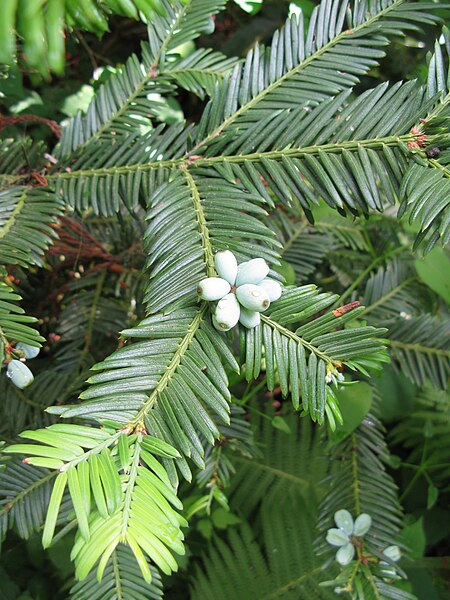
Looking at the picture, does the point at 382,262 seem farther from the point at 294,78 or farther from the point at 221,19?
the point at 221,19

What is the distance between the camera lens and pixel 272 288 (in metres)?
0.45

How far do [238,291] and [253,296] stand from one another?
2 cm

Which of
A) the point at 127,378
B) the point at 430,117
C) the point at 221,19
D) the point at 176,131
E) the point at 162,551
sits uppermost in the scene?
the point at 221,19

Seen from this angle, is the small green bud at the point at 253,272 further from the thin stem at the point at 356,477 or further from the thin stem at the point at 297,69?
the thin stem at the point at 356,477

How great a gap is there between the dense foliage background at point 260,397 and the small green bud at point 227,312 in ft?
0.56

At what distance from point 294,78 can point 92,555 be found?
55cm

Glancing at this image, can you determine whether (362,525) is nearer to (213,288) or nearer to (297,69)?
(213,288)

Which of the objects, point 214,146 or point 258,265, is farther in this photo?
point 214,146

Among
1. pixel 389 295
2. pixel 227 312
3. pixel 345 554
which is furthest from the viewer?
pixel 389 295

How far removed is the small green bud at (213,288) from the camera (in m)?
0.42

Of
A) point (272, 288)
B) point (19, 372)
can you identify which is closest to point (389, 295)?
point (272, 288)

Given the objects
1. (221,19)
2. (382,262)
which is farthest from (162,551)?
(221,19)

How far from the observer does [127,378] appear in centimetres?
44

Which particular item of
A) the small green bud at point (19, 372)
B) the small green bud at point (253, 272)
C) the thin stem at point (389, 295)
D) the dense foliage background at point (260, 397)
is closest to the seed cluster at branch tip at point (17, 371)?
the small green bud at point (19, 372)
